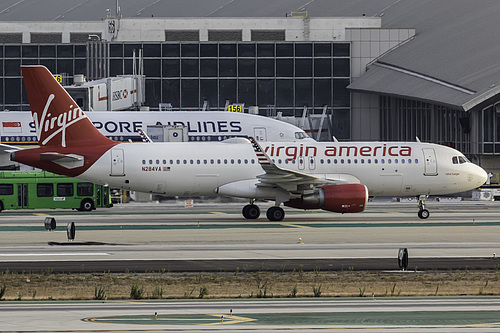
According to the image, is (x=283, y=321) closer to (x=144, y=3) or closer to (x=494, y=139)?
(x=494, y=139)

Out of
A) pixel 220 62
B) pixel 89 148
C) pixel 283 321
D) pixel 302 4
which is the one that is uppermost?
pixel 302 4

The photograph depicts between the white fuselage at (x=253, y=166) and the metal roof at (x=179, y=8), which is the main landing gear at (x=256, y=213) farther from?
the metal roof at (x=179, y=8)

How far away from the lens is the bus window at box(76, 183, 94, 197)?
60.7 m

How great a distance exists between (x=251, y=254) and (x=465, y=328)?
15.1 meters

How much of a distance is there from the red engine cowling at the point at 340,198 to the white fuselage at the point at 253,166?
2458 millimetres

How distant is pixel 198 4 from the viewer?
124125 millimetres

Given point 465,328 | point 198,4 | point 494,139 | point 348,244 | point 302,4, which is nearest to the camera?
point 465,328

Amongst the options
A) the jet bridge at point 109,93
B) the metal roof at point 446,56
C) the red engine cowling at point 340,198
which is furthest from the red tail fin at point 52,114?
the metal roof at point 446,56

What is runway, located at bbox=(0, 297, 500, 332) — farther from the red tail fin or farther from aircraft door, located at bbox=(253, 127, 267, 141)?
aircraft door, located at bbox=(253, 127, 267, 141)

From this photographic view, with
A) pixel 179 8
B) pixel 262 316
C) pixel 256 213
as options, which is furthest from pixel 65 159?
pixel 179 8

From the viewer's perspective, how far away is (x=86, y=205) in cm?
6088

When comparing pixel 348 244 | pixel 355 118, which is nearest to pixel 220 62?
pixel 355 118

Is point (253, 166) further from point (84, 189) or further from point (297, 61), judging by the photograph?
point (297, 61)

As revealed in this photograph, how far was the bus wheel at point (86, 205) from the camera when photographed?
6076 centimetres
